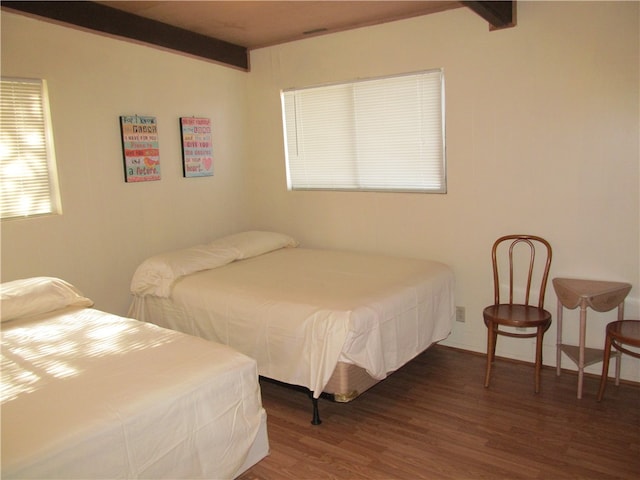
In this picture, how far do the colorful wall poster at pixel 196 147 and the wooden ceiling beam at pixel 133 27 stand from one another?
533 millimetres

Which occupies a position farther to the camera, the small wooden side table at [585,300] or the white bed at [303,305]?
the small wooden side table at [585,300]

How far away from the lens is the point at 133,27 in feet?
12.1

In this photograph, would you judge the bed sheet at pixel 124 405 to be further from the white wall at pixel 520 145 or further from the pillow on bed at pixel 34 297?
the white wall at pixel 520 145

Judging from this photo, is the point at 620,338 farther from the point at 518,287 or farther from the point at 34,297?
the point at 34,297

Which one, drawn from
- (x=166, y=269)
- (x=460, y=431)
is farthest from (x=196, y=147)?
(x=460, y=431)

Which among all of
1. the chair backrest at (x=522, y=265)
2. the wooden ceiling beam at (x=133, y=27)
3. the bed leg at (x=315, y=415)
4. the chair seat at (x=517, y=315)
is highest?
the wooden ceiling beam at (x=133, y=27)

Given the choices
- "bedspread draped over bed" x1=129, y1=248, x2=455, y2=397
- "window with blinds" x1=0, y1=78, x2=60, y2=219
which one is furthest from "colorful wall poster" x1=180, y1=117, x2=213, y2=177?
"window with blinds" x1=0, y1=78, x2=60, y2=219

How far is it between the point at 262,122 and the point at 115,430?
3429 millimetres

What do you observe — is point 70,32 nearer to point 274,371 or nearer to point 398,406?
point 274,371

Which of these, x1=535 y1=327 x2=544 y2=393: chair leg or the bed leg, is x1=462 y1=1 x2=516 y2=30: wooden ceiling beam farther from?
the bed leg

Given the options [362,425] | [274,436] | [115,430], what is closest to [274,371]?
[274,436]

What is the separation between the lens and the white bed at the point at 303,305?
2844 millimetres

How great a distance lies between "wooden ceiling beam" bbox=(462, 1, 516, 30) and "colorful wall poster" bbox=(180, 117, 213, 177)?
2326 mm

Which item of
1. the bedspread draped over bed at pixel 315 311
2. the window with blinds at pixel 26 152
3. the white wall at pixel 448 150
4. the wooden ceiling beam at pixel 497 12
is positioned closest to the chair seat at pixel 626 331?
the white wall at pixel 448 150
